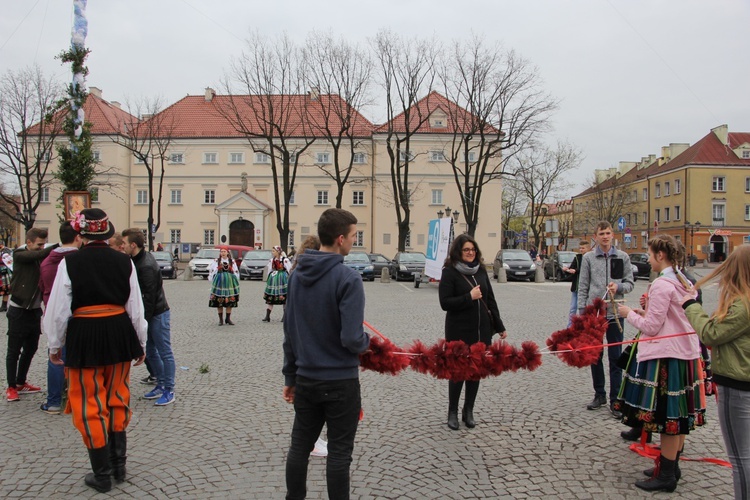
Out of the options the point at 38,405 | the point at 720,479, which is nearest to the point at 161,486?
the point at 38,405

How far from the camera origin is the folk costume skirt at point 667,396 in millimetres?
4023

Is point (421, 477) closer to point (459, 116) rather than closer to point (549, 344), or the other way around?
point (549, 344)

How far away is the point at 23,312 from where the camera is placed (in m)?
6.29

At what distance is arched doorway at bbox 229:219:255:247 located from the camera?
161 ft

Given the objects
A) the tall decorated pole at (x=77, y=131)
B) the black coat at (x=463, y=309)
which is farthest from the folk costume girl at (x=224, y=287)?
the black coat at (x=463, y=309)

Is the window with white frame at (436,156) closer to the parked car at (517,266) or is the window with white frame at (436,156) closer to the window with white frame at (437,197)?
the window with white frame at (437,197)

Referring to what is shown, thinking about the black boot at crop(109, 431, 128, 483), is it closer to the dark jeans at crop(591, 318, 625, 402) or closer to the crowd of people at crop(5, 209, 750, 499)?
the crowd of people at crop(5, 209, 750, 499)

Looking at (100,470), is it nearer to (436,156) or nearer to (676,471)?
(676,471)

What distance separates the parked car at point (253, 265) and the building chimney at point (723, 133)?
56.3m

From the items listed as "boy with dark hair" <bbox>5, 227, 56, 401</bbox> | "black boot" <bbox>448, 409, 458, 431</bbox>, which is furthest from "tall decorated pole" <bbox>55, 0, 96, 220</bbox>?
"black boot" <bbox>448, 409, 458, 431</bbox>

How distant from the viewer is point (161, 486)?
4074 mm

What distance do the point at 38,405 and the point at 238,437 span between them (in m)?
2.62

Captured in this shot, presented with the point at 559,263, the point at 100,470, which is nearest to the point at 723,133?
the point at 559,263

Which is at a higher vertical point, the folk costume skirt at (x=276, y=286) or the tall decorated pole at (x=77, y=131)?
the tall decorated pole at (x=77, y=131)
